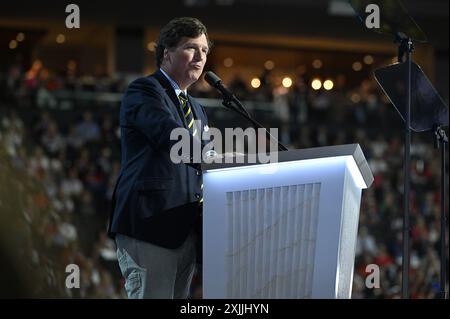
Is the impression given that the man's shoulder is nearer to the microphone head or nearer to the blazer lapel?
the blazer lapel

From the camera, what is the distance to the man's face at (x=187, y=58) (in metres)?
4.05

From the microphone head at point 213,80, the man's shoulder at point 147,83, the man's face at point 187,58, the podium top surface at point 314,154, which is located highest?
the man's face at point 187,58

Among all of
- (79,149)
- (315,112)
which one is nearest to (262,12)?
(315,112)

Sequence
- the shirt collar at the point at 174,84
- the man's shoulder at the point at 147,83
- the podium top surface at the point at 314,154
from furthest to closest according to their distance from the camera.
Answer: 1. the shirt collar at the point at 174,84
2. the man's shoulder at the point at 147,83
3. the podium top surface at the point at 314,154

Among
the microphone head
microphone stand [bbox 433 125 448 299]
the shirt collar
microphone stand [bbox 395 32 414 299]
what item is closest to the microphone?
the microphone head

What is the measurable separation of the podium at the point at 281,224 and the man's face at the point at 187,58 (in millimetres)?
587

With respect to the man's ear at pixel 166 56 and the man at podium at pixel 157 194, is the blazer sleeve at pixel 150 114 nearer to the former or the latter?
the man at podium at pixel 157 194

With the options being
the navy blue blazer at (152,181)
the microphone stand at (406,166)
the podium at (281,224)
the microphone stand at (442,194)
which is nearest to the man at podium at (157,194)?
the navy blue blazer at (152,181)

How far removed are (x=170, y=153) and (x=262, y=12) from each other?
1736 centimetres

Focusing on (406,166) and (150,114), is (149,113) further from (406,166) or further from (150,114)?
(406,166)

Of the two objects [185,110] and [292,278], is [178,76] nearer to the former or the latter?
[185,110]

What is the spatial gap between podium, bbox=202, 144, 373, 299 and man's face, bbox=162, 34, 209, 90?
0.59 m

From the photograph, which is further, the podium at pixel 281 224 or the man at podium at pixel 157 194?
the man at podium at pixel 157 194

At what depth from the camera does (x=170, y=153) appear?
3826 mm
